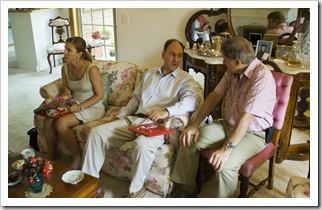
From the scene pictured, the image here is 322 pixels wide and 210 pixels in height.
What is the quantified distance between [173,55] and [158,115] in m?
0.45

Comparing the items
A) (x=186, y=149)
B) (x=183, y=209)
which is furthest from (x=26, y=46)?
(x=183, y=209)

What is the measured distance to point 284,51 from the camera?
8.41 feet

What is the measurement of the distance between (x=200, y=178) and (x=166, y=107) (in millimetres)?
543

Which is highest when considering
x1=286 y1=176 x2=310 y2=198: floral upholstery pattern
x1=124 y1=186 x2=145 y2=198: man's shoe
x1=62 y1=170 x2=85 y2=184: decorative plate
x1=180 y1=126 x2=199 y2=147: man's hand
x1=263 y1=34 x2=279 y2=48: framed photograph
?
x1=263 y1=34 x2=279 y2=48: framed photograph

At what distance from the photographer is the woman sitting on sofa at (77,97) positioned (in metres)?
2.24

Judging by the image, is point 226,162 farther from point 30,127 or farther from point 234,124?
point 30,127

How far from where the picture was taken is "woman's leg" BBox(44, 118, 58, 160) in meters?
2.31

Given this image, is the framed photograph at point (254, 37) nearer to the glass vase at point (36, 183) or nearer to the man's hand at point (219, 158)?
the man's hand at point (219, 158)

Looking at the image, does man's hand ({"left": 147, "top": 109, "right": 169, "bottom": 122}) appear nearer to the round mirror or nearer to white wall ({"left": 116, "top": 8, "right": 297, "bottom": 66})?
the round mirror

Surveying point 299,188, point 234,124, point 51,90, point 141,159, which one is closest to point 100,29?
point 51,90

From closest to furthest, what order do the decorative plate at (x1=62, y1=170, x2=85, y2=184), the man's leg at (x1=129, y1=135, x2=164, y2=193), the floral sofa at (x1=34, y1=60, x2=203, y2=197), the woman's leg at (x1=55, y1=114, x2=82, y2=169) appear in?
the decorative plate at (x1=62, y1=170, x2=85, y2=184)
the man's leg at (x1=129, y1=135, x2=164, y2=193)
the floral sofa at (x1=34, y1=60, x2=203, y2=197)
the woman's leg at (x1=55, y1=114, x2=82, y2=169)

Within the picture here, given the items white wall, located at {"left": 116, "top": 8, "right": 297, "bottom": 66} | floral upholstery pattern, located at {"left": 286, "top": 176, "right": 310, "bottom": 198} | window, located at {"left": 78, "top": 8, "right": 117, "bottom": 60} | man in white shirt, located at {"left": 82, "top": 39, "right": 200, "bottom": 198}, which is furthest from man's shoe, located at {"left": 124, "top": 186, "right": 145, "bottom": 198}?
window, located at {"left": 78, "top": 8, "right": 117, "bottom": 60}

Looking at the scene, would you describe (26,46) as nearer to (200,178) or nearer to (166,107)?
(166,107)
